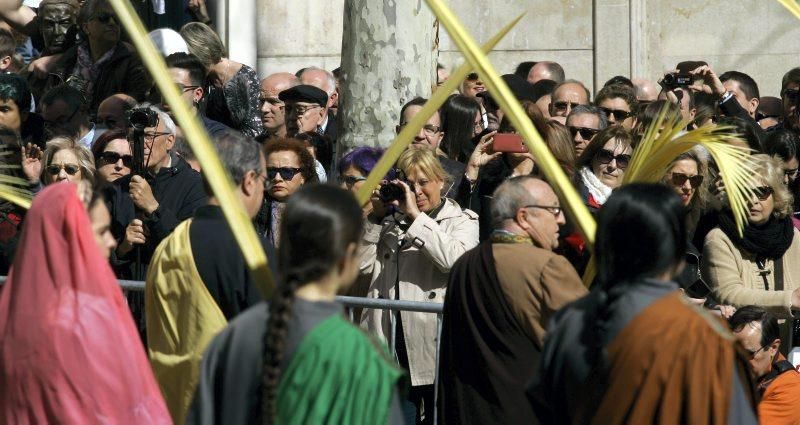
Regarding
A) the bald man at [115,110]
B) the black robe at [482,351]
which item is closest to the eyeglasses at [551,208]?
A: the black robe at [482,351]

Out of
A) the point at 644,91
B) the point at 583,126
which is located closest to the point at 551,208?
the point at 583,126

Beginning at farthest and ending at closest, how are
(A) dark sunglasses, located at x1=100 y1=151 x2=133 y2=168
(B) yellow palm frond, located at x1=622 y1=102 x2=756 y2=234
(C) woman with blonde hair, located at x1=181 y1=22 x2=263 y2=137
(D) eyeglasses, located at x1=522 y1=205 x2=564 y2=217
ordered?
(C) woman with blonde hair, located at x1=181 y1=22 x2=263 y2=137
(A) dark sunglasses, located at x1=100 y1=151 x2=133 y2=168
(D) eyeglasses, located at x1=522 y1=205 x2=564 y2=217
(B) yellow palm frond, located at x1=622 y1=102 x2=756 y2=234

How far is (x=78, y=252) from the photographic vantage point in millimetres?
4844

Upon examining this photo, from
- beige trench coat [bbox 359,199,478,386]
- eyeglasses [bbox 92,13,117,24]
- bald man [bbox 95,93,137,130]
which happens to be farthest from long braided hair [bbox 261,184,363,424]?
eyeglasses [bbox 92,13,117,24]

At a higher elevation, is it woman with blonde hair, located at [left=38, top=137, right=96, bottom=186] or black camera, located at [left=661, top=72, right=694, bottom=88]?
black camera, located at [left=661, top=72, right=694, bottom=88]

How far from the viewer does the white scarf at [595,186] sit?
24.8ft

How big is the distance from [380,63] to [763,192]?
2.90 metres

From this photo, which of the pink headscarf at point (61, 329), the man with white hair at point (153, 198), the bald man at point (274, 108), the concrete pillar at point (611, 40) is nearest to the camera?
the pink headscarf at point (61, 329)

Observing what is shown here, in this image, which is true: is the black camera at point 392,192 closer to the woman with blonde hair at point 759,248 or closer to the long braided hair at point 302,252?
the woman with blonde hair at point 759,248

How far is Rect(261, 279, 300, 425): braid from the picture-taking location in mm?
3977

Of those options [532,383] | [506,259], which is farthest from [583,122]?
[532,383]

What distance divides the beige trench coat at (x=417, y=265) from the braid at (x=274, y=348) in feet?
10.4

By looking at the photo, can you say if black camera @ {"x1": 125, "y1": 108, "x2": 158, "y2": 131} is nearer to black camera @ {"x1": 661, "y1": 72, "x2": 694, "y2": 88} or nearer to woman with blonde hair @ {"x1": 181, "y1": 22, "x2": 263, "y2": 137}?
woman with blonde hair @ {"x1": 181, "y1": 22, "x2": 263, "y2": 137}

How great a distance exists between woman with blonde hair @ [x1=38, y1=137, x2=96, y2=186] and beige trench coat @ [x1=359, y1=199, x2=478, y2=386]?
151 cm
